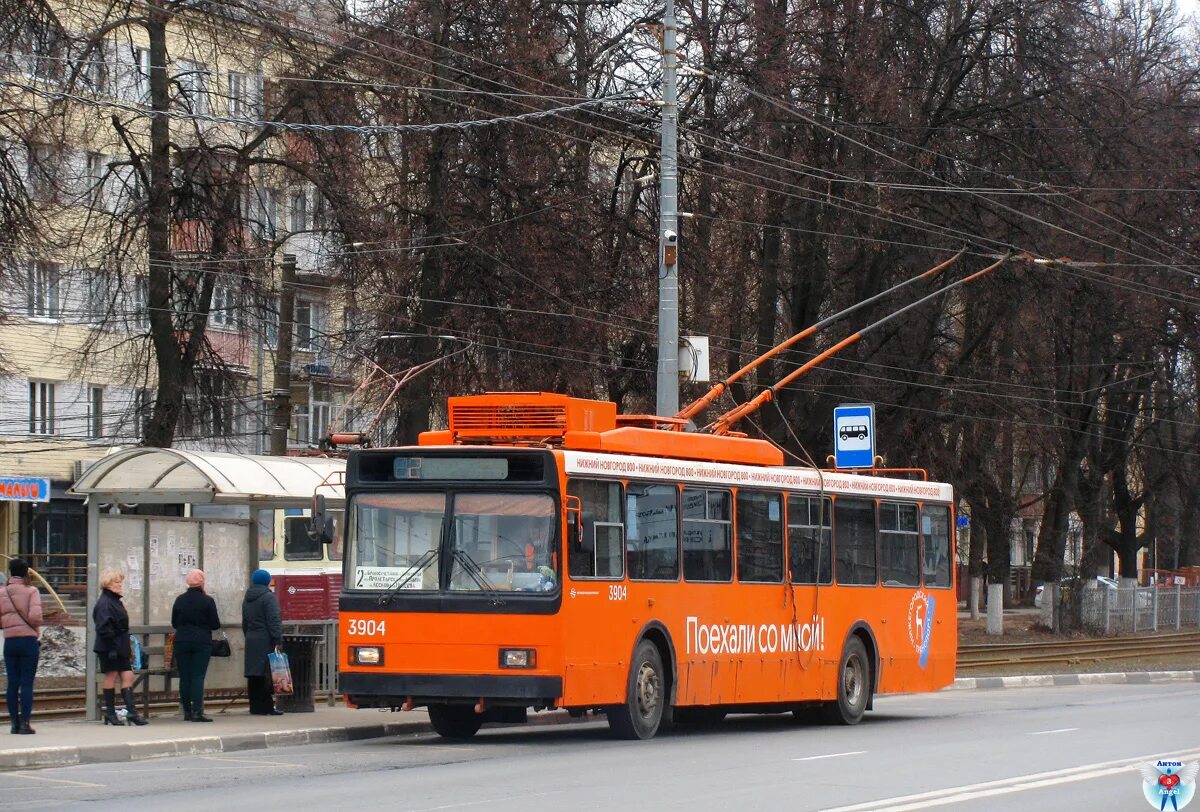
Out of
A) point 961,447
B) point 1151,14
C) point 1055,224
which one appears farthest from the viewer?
point 1151,14

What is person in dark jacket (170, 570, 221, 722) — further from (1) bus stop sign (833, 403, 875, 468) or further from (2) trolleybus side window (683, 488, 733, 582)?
(1) bus stop sign (833, 403, 875, 468)

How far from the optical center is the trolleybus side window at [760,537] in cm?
1864

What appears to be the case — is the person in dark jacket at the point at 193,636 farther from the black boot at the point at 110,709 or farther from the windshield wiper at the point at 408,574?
the windshield wiper at the point at 408,574

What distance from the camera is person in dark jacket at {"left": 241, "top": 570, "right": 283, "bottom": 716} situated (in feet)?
61.3

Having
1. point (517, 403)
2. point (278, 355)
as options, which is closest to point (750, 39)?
point (278, 355)

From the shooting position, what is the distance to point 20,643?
53.8 feet

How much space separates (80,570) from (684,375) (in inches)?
1188

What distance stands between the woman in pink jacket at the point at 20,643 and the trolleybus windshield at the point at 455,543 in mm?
2923

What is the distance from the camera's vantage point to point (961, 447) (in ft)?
136

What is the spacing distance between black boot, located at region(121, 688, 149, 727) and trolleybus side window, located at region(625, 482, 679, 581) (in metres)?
4.98

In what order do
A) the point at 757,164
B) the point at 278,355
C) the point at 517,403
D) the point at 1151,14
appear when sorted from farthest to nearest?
the point at 1151,14
the point at 757,164
the point at 278,355
the point at 517,403

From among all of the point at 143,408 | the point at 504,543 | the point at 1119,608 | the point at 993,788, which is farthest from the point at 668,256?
→ the point at 1119,608

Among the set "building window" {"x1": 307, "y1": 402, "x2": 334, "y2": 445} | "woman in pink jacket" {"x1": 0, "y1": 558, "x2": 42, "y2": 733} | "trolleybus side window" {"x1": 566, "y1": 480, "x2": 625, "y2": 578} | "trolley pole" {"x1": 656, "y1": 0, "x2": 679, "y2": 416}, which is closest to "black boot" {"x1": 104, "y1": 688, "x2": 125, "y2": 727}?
"woman in pink jacket" {"x1": 0, "y1": 558, "x2": 42, "y2": 733}

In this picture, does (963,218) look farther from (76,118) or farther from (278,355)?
(76,118)
